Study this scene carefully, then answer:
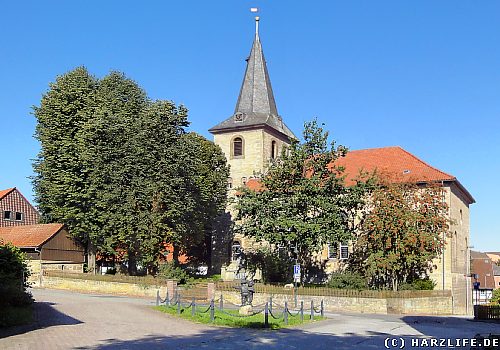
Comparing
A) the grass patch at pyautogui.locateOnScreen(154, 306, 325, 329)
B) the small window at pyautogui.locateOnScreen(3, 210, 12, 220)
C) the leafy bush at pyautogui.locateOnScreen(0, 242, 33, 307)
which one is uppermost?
the small window at pyautogui.locateOnScreen(3, 210, 12, 220)

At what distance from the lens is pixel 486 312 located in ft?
104

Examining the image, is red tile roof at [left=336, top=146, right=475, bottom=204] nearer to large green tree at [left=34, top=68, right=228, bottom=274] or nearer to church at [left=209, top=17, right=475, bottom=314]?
church at [left=209, top=17, right=475, bottom=314]

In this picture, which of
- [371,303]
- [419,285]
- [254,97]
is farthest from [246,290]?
[254,97]

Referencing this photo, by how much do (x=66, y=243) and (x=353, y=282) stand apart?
75.4 ft

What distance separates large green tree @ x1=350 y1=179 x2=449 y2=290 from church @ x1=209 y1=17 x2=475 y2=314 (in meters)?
7.31

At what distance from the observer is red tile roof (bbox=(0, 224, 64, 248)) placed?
43688 millimetres

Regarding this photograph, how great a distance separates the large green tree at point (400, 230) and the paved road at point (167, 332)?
764cm

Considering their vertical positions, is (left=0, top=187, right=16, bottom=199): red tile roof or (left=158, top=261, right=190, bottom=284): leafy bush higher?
(left=0, top=187, right=16, bottom=199): red tile roof

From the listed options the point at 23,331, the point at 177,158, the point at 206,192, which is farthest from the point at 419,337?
the point at 206,192

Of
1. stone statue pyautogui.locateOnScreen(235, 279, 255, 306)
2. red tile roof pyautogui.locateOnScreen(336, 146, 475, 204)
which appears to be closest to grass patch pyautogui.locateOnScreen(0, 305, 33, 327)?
stone statue pyautogui.locateOnScreen(235, 279, 255, 306)

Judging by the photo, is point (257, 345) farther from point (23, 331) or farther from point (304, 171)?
point (304, 171)

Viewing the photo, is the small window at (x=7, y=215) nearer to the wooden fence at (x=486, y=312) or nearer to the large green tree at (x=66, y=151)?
the large green tree at (x=66, y=151)

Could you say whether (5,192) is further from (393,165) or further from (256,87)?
(393,165)

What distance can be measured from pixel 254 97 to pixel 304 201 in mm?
22419
